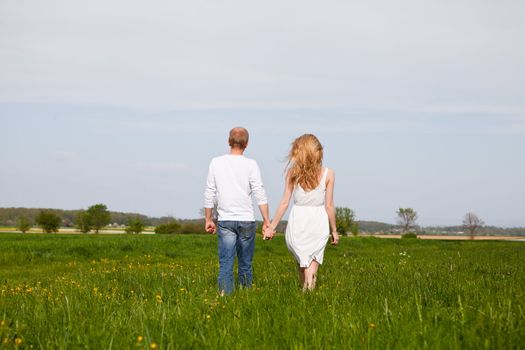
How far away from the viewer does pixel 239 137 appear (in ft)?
26.7

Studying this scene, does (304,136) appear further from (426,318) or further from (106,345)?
(106,345)

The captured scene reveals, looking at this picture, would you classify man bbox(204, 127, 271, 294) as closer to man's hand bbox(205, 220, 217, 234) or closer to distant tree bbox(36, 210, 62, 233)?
man's hand bbox(205, 220, 217, 234)

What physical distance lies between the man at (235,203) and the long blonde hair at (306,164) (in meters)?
0.61

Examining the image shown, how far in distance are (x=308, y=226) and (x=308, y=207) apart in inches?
11.1

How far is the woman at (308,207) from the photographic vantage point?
7.75 meters

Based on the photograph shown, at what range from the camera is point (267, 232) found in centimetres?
770

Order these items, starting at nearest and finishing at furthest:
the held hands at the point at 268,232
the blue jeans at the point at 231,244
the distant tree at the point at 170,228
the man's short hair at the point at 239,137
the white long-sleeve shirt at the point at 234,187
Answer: the held hands at the point at 268,232
the blue jeans at the point at 231,244
the white long-sleeve shirt at the point at 234,187
the man's short hair at the point at 239,137
the distant tree at the point at 170,228

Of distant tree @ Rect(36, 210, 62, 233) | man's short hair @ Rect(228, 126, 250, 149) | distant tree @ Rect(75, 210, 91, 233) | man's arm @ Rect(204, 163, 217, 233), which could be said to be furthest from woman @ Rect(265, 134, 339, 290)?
distant tree @ Rect(75, 210, 91, 233)

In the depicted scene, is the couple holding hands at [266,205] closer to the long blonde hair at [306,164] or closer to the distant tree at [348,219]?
the long blonde hair at [306,164]

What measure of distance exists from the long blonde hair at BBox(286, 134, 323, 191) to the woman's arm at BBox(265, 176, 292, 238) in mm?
100

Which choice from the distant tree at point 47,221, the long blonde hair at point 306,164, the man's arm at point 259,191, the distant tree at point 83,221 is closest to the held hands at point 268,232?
the man's arm at point 259,191

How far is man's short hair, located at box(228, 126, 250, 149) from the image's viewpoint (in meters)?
8.11

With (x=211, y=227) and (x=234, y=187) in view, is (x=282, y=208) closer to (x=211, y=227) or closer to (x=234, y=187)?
(x=234, y=187)

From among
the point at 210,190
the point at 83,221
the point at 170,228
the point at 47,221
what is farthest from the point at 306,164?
the point at 83,221
